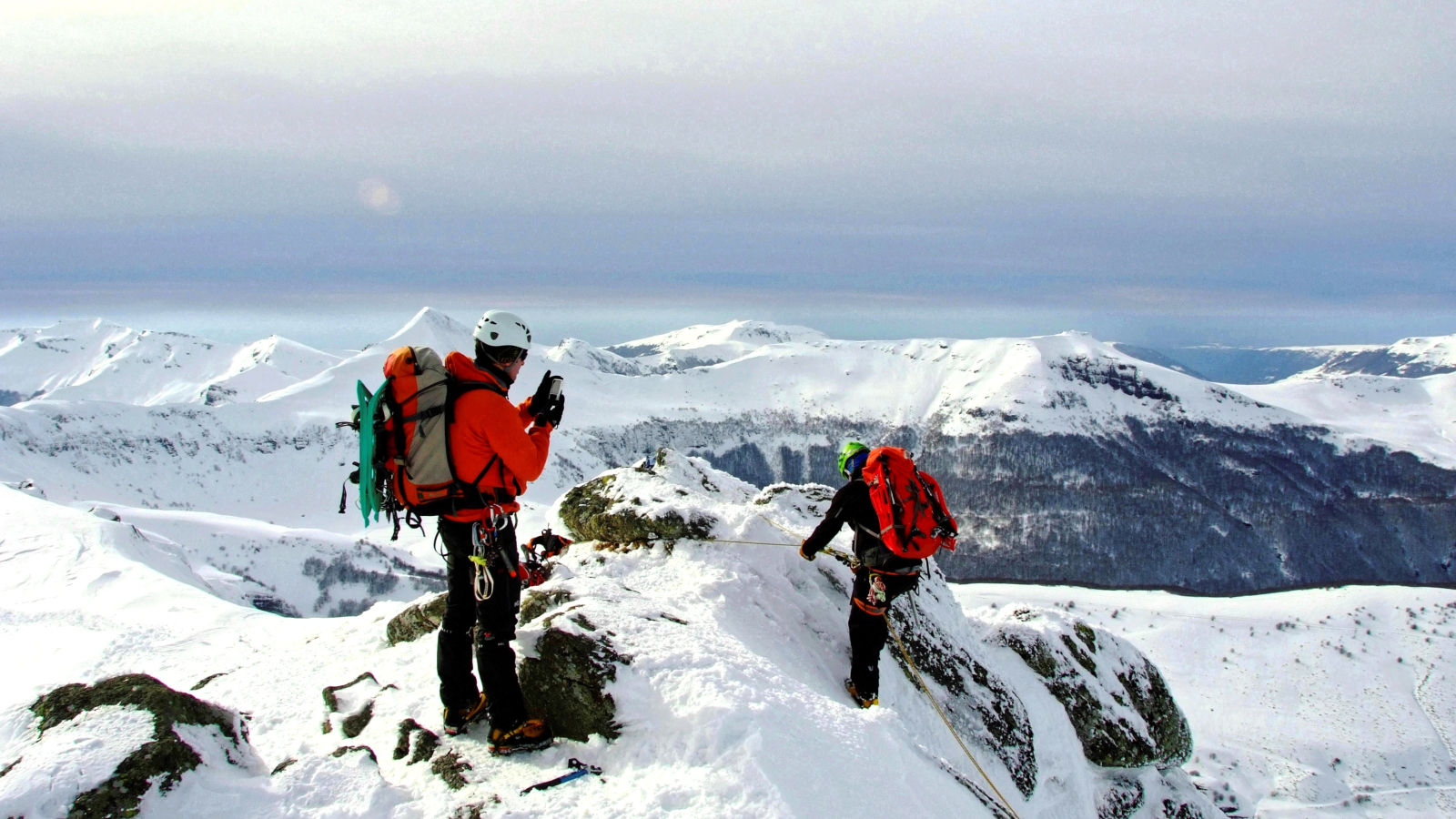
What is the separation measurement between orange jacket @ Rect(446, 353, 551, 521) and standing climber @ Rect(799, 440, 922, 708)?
5.67 metres

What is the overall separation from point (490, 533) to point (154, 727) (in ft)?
11.0

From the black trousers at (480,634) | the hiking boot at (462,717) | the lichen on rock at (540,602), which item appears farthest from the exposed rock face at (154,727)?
the lichen on rock at (540,602)

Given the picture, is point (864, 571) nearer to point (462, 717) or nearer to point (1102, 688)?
point (462, 717)

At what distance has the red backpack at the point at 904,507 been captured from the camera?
37.7 ft

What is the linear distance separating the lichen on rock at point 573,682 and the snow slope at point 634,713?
174 mm

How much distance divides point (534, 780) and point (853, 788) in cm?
326

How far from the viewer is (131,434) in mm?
191500

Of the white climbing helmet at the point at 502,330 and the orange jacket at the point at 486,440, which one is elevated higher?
the white climbing helmet at the point at 502,330

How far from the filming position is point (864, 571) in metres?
12.2

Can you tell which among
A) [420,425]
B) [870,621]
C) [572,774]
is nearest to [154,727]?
[420,425]

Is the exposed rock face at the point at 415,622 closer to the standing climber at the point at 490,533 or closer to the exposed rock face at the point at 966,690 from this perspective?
the standing climber at the point at 490,533

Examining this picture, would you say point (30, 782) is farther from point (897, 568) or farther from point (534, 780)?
point (897, 568)

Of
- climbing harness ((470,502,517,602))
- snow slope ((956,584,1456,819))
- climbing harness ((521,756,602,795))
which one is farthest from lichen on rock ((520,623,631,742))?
snow slope ((956,584,1456,819))

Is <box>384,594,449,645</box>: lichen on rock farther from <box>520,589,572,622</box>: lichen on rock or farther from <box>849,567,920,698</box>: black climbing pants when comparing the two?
<box>849,567,920,698</box>: black climbing pants
